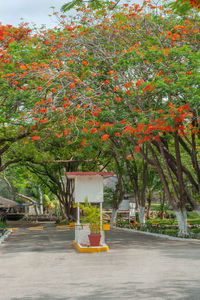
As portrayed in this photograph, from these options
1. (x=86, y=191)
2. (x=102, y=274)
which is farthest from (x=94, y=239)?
(x=102, y=274)

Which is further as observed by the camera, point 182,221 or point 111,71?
point 182,221

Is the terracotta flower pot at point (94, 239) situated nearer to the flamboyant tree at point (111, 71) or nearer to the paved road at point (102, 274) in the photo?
the paved road at point (102, 274)

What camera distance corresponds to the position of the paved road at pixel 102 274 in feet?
22.3

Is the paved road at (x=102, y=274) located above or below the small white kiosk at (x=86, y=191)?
below

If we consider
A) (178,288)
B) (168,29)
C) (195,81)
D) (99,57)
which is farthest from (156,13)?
(178,288)

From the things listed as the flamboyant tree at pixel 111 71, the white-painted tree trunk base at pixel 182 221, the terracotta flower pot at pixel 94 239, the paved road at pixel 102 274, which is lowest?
the paved road at pixel 102 274

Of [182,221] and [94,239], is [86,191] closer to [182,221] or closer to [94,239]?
[94,239]

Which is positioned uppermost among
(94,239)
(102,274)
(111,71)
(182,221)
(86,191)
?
(111,71)

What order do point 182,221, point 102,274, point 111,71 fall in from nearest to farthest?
point 102,274 < point 111,71 < point 182,221

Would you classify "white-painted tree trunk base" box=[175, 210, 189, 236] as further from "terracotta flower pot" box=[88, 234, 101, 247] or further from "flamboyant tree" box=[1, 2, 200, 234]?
"terracotta flower pot" box=[88, 234, 101, 247]

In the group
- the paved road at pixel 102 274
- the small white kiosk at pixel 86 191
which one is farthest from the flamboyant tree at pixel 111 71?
the paved road at pixel 102 274

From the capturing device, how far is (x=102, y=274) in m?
8.71

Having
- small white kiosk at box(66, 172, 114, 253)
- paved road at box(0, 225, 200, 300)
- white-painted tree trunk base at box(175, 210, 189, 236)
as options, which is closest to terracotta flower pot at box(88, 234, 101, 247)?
paved road at box(0, 225, 200, 300)

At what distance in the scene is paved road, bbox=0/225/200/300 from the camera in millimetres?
6789
